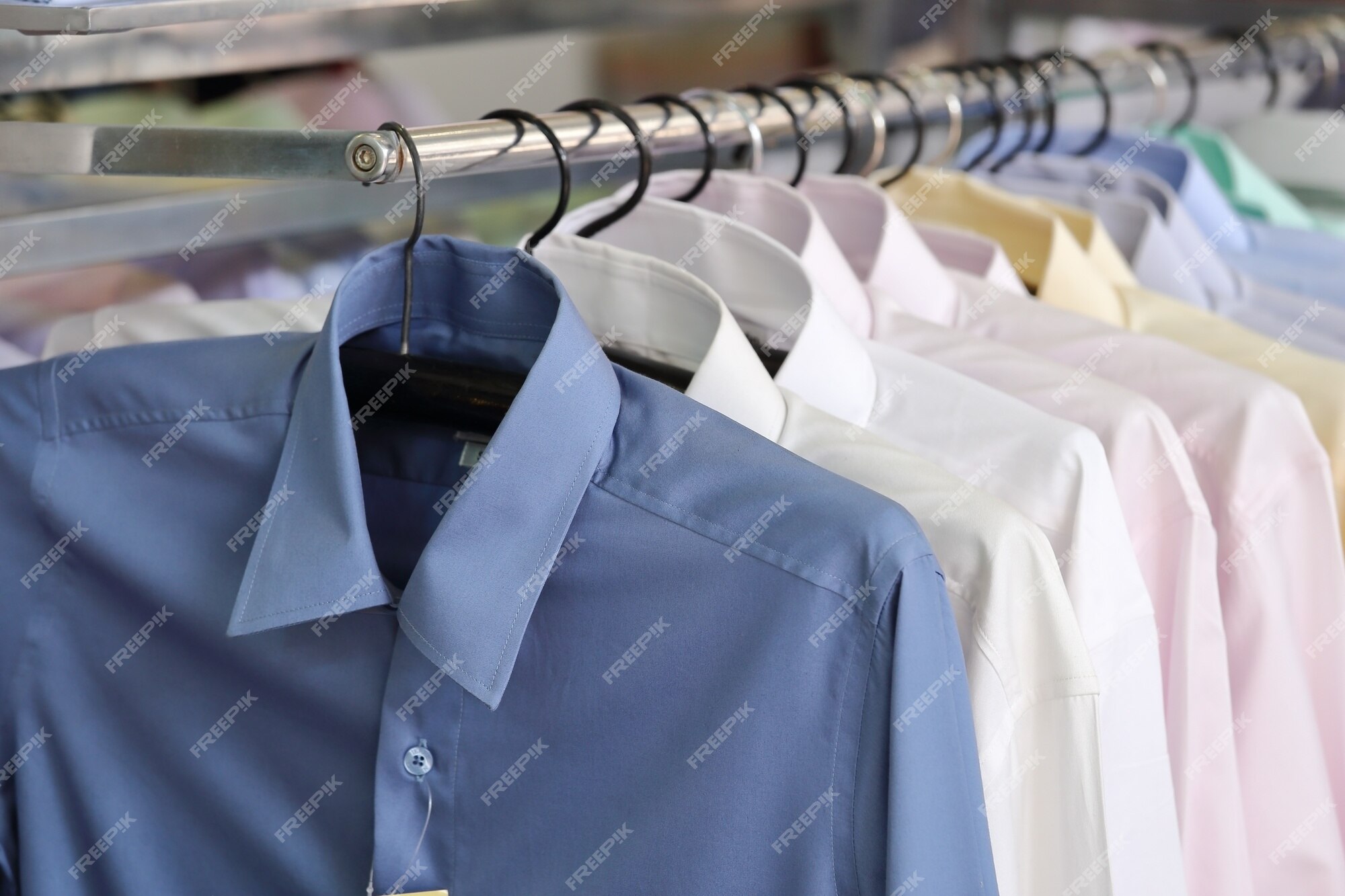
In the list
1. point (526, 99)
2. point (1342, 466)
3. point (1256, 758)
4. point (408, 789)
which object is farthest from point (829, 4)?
point (408, 789)

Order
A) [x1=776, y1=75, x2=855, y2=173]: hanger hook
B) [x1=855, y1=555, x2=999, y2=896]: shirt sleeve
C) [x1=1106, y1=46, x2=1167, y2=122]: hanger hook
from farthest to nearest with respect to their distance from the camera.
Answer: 1. [x1=1106, y1=46, x2=1167, y2=122]: hanger hook
2. [x1=776, y1=75, x2=855, y2=173]: hanger hook
3. [x1=855, y1=555, x2=999, y2=896]: shirt sleeve

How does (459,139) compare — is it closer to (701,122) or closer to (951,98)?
(701,122)

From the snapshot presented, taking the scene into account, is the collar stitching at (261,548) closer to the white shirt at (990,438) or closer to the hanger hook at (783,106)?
the white shirt at (990,438)

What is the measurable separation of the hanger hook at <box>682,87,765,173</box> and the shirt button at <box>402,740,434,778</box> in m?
Answer: 0.51

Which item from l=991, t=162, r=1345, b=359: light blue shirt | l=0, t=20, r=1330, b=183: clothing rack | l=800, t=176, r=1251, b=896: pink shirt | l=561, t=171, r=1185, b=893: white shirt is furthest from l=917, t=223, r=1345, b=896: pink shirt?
l=0, t=20, r=1330, b=183: clothing rack

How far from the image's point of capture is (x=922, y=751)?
60 cm

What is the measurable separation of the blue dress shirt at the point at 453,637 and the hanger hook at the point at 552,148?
9 cm

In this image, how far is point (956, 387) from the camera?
31.8 inches

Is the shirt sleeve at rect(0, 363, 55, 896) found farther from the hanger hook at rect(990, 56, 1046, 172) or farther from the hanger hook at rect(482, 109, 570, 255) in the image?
the hanger hook at rect(990, 56, 1046, 172)

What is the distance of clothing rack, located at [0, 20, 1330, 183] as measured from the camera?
2.28 feet

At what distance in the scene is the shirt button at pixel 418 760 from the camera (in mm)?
719

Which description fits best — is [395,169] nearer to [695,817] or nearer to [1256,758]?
[695,817]

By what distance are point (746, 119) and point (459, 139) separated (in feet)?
0.95

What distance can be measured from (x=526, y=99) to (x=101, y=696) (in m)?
1.95
